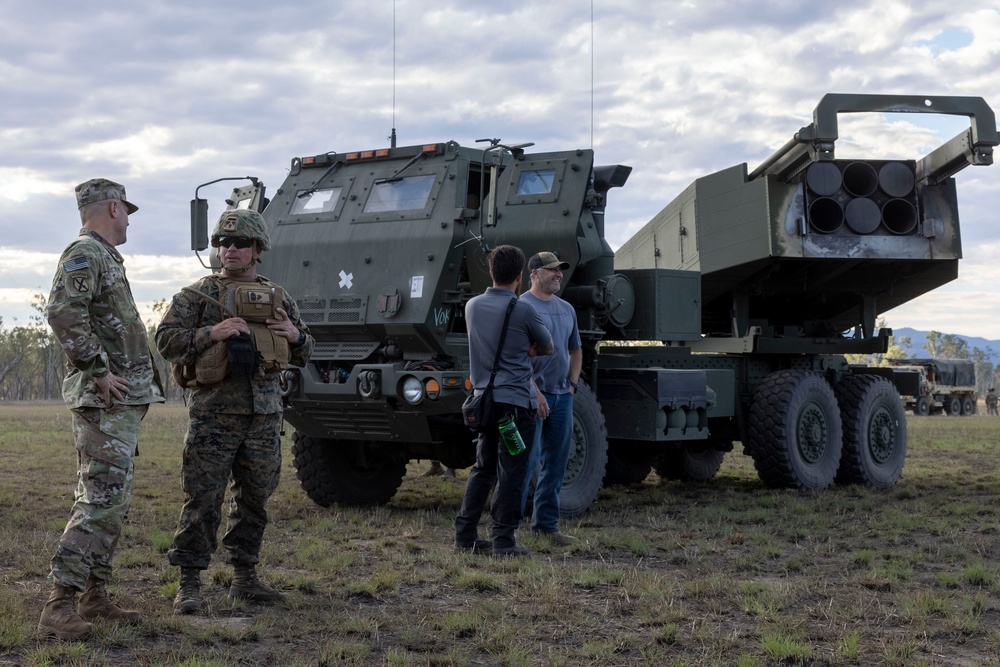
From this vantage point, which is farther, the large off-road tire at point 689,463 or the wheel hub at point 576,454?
the large off-road tire at point 689,463

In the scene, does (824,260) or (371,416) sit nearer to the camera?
(371,416)

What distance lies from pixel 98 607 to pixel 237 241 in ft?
5.49

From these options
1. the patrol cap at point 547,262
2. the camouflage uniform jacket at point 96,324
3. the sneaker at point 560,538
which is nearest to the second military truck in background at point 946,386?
the sneaker at point 560,538

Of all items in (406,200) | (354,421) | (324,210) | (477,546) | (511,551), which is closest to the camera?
(511,551)

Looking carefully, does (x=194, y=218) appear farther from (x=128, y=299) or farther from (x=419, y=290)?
(x=128, y=299)

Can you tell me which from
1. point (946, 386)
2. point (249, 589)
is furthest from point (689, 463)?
point (946, 386)

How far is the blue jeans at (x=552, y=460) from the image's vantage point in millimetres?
7648

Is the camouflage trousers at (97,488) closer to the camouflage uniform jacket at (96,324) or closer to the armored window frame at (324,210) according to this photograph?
the camouflage uniform jacket at (96,324)

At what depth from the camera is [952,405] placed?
44.6 m

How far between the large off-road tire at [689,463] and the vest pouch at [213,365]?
25.8 ft

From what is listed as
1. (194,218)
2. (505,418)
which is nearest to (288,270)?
(194,218)

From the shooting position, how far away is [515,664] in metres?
4.50

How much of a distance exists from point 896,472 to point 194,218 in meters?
7.39

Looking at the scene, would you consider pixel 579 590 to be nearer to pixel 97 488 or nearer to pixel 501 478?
pixel 501 478
